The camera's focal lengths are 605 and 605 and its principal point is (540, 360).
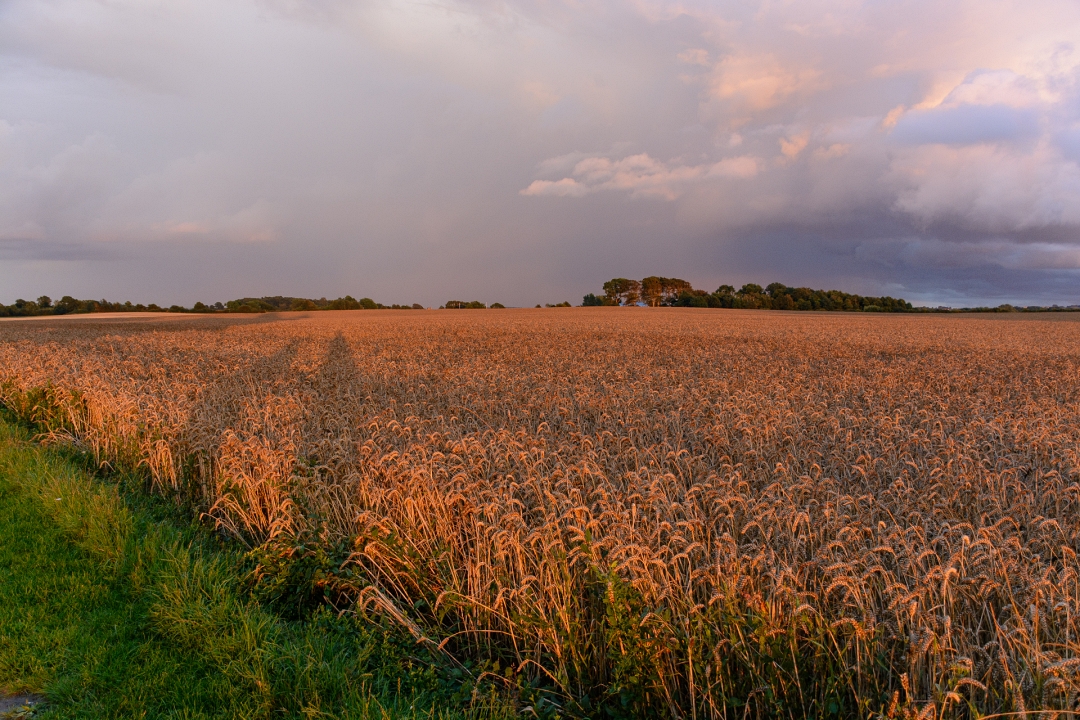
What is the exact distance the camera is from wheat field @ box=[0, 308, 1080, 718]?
321 cm

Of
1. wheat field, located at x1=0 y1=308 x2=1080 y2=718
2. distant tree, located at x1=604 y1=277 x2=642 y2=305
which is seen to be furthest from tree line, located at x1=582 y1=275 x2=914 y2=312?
wheat field, located at x1=0 y1=308 x2=1080 y2=718

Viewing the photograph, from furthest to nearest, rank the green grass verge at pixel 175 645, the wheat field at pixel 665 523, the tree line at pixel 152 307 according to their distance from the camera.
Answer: the tree line at pixel 152 307 < the green grass verge at pixel 175 645 < the wheat field at pixel 665 523

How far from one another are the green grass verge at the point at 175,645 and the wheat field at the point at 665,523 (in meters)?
0.31

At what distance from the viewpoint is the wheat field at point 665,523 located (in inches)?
127

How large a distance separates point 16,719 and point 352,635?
→ 74.1 inches

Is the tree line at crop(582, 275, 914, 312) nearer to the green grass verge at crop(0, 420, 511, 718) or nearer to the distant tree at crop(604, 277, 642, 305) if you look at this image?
the distant tree at crop(604, 277, 642, 305)

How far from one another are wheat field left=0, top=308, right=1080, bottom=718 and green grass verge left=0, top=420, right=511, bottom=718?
0.31 metres

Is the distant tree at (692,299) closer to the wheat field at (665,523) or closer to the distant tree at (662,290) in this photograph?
the distant tree at (662,290)

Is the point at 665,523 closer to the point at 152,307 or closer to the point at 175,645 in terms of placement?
the point at 175,645

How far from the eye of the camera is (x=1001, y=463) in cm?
674

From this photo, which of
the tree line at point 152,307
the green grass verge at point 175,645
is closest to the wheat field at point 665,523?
the green grass verge at point 175,645

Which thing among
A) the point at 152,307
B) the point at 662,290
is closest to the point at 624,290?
the point at 662,290

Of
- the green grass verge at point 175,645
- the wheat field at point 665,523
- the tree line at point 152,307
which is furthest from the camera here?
the tree line at point 152,307

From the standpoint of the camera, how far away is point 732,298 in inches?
3816
